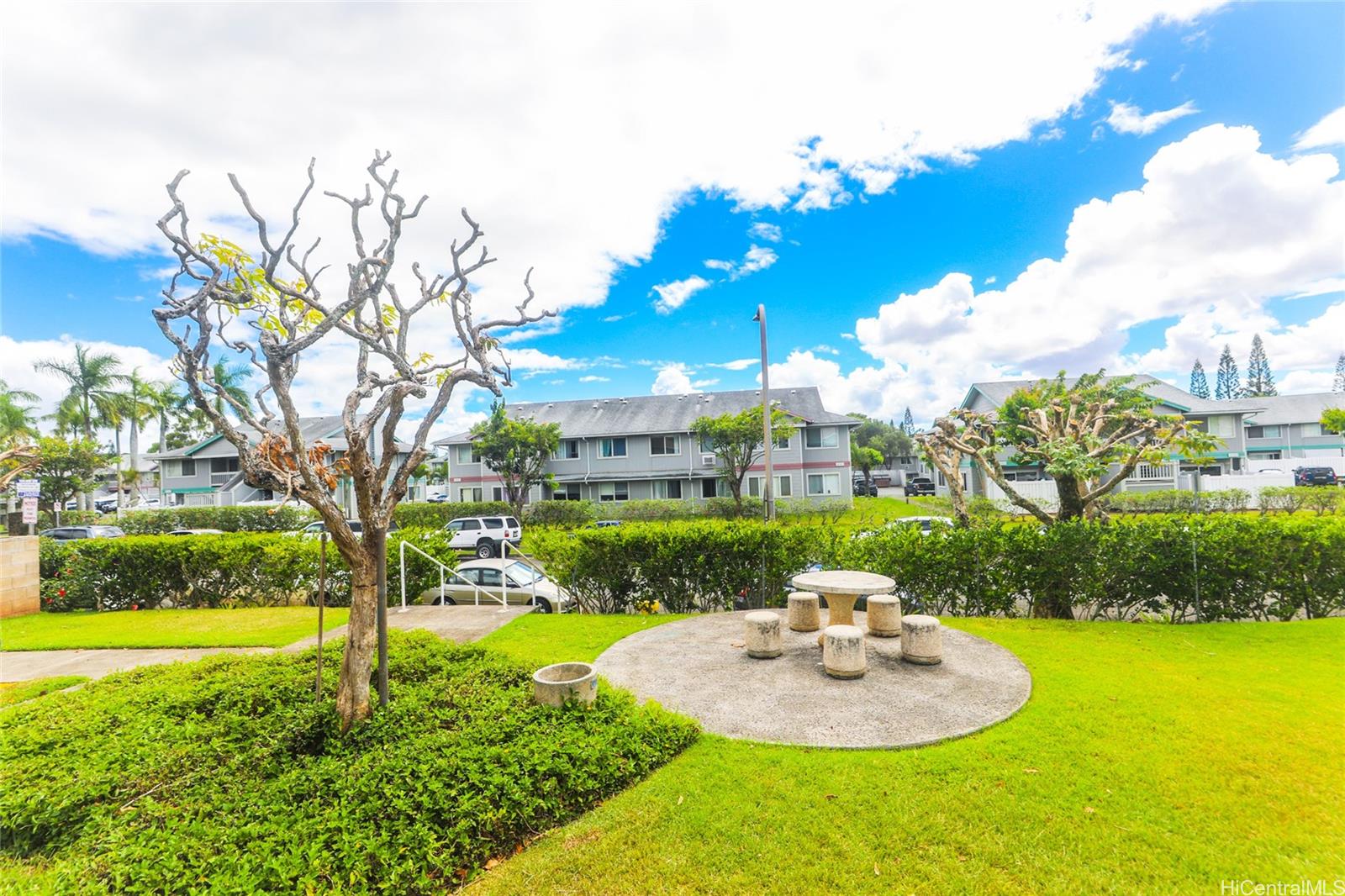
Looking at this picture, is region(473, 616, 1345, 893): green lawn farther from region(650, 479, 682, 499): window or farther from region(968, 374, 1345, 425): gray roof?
region(650, 479, 682, 499): window

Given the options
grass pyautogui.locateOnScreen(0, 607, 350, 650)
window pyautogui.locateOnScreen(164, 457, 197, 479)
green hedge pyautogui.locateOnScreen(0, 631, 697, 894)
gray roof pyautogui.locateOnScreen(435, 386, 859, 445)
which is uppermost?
gray roof pyautogui.locateOnScreen(435, 386, 859, 445)

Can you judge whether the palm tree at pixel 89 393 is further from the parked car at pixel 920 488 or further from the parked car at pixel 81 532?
the parked car at pixel 920 488

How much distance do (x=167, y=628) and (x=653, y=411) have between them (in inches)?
1047

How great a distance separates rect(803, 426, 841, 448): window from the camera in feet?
105

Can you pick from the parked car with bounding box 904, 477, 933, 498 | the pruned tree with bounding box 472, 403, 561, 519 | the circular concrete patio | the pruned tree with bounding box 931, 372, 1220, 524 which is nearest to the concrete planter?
the circular concrete patio

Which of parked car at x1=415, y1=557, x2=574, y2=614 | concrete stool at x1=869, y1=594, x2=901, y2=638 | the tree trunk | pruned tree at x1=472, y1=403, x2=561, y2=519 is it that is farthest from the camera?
pruned tree at x1=472, y1=403, x2=561, y2=519

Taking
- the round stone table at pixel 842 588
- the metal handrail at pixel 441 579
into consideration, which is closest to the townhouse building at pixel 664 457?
the metal handrail at pixel 441 579

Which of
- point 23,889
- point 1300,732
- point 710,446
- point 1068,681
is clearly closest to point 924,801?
point 1068,681

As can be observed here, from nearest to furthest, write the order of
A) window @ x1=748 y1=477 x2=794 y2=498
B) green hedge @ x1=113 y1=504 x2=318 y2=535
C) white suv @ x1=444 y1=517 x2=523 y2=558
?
1. white suv @ x1=444 y1=517 x2=523 y2=558
2. green hedge @ x1=113 y1=504 x2=318 y2=535
3. window @ x1=748 y1=477 x2=794 y2=498

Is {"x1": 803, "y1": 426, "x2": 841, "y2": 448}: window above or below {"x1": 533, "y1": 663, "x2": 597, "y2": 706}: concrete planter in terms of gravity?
above

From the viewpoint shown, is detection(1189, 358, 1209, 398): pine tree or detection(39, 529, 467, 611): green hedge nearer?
detection(39, 529, 467, 611): green hedge

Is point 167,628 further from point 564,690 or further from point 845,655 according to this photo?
point 845,655

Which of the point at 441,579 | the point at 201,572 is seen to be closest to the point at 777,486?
the point at 441,579

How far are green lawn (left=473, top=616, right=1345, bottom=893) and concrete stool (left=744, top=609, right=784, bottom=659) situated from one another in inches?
92.3
